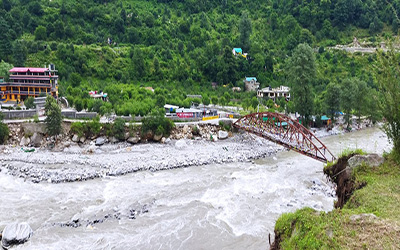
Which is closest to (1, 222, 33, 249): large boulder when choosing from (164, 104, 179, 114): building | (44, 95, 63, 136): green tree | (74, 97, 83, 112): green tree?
(44, 95, 63, 136): green tree

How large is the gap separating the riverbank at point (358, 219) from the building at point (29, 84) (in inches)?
1322

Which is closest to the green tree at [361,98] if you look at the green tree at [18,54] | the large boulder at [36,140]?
the large boulder at [36,140]

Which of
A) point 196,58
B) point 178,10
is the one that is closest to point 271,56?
point 196,58

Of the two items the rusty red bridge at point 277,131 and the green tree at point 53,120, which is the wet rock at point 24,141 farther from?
the rusty red bridge at point 277,131

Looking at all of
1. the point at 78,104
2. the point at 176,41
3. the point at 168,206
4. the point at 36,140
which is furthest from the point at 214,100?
the point at 168,206

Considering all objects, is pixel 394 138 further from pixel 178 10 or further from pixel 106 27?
pixel 178 10

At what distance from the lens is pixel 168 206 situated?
61.9 feet

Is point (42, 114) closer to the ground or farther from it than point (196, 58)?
closer to the ground

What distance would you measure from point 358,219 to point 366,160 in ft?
14.5

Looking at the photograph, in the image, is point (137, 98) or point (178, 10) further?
point (178, 10)

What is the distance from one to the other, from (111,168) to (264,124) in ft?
49.4

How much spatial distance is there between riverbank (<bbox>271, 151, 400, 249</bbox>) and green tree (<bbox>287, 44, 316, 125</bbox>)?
2488 centimetres

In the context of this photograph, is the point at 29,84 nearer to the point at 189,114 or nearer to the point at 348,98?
the point at 189,114

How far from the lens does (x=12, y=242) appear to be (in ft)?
49.0
